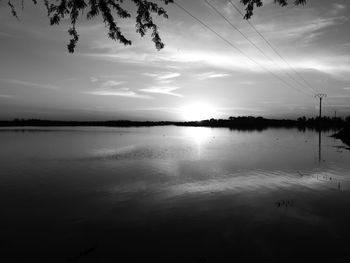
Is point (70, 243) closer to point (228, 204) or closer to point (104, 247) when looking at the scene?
point (104, 247)

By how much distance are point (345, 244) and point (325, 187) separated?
11341 millimetres

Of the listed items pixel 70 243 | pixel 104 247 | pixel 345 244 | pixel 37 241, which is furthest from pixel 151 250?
pixel 345 244

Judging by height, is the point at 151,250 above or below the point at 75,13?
below

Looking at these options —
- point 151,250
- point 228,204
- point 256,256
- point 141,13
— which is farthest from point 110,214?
point 141,13

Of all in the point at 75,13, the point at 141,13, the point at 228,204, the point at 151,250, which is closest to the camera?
the point at 75,13

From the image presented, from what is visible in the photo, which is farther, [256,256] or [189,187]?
[189,187]

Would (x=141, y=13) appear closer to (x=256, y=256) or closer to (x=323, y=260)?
(x=256, y=256)

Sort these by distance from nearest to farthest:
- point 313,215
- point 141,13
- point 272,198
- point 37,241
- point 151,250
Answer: point 141,13, point 151,250, point 37,241, point 313,215, point 272,198

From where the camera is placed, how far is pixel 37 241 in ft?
40.0

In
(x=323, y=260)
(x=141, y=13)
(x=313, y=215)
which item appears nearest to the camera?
(x=141, y=13)

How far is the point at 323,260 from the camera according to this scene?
10.3 m

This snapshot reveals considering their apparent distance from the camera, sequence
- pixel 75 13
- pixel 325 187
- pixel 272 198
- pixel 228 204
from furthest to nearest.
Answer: pixel 325 187
pixel 272 198
pixel 228 204
pixel 75 13

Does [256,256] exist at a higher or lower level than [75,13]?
lower

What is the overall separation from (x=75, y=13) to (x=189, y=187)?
17.9 m
